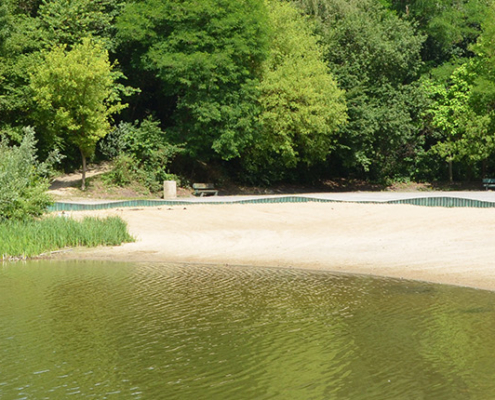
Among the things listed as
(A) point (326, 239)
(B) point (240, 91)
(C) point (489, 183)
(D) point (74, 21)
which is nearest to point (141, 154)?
(B) point (240, 91)

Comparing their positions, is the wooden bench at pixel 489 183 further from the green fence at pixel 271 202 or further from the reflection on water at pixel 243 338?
the reflection on water at pixel 243 338

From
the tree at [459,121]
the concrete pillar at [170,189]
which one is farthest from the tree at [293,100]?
the concrete pillar at [170,189]

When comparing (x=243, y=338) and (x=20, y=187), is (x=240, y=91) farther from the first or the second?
(x=243, y=338)

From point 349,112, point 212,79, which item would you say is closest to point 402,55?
point 349,112

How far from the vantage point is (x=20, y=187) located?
20.7 meters

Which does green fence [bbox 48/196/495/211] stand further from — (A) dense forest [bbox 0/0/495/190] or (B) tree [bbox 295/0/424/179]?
A: (B) tree [bbox 295/0/424/179]

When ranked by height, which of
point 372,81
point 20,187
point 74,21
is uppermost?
point 74,21

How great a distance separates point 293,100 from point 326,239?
A: 2257 centimetres

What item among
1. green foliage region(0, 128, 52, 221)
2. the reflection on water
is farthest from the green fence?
the reflection on water

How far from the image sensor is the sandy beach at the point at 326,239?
1541cm

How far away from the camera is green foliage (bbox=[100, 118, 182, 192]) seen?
3803 cm

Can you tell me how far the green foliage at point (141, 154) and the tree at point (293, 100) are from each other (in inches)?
221

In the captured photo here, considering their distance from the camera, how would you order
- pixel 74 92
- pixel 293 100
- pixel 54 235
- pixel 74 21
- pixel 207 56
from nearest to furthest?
pixel 54 235 → pixel 74 92 → pixel 207 56 → pixel 74 21 → pixel 293 100

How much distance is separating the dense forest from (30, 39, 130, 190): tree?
0.25 ft
